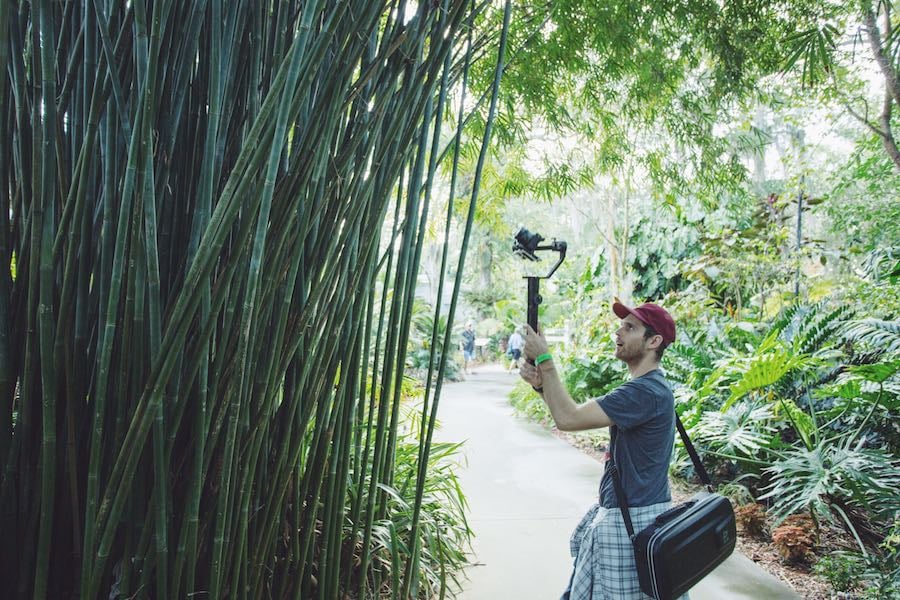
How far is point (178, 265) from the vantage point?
1.01 meters

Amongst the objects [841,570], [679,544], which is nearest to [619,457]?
[679,544]

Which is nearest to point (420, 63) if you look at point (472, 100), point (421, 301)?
point (472, 100)

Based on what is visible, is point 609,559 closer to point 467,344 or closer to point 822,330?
point 822,330

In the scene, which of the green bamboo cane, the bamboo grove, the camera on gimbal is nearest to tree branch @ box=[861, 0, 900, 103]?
the camera on gimbal

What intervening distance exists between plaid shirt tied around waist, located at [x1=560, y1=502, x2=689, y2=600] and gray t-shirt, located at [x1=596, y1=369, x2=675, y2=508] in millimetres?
27

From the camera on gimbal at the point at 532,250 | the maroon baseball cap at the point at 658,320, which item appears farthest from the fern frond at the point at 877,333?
the camera on gimbal at the point at 532,250

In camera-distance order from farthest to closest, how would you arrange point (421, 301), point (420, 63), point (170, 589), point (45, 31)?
point (421, 301) → point (420, 63) → point (170, 589) → point (45, 31)

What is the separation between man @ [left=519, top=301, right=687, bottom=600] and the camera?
55.7 inches

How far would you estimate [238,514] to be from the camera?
97 cm

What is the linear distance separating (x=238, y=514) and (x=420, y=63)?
821 millimetres

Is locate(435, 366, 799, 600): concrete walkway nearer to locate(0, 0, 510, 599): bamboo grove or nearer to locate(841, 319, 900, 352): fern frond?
locate(841, 319, 900, 352): fern frond

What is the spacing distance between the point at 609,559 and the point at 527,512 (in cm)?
192

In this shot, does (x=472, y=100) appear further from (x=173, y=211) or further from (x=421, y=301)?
(x=421, y=301)

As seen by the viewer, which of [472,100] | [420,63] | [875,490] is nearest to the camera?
[420,63]
